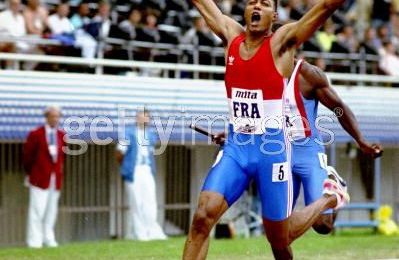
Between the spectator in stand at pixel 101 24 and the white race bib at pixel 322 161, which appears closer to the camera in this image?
the white race bib at pixel 322 161

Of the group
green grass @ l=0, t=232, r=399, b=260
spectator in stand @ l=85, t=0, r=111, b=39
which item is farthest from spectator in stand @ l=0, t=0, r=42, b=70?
green grass @ l=0, t=232, r=399, b=260

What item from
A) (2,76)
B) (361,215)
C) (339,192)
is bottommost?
(361,215)

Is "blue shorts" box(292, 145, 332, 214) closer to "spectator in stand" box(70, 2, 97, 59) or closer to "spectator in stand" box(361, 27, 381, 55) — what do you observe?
"spectator in stand" box(70, 2, 97, 59)

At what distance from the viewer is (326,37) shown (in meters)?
23.8

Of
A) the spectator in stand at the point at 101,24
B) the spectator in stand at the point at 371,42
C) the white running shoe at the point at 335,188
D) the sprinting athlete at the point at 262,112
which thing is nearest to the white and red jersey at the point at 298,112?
the white running shoe at the point at 335,188

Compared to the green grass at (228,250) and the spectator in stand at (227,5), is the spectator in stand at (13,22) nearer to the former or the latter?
the green grass at (228,250)

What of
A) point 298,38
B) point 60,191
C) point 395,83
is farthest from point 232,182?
point 395,83

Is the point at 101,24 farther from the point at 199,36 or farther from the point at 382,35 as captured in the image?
the point at 382,35

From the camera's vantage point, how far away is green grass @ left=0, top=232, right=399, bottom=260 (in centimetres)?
1509

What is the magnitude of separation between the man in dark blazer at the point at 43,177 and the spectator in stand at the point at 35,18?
1445mm

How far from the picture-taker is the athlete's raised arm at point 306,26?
9688 millimetres

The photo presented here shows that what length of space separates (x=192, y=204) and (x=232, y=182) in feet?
35.9

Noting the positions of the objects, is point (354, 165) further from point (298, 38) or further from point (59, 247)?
point (298, 38)

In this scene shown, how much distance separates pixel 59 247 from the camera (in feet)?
56.7
